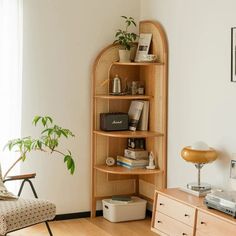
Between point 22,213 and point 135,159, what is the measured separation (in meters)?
1.50

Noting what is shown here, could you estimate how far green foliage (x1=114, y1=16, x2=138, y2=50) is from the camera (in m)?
5.17

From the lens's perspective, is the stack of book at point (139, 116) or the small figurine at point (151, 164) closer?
the small figurine at point (151, 164)

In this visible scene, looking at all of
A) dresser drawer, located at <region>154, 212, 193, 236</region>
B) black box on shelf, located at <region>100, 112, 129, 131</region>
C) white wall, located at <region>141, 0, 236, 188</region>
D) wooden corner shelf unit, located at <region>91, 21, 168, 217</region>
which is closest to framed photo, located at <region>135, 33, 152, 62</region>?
wooden corner shelf unit, located at <region>91, 21, 168, 217</region>

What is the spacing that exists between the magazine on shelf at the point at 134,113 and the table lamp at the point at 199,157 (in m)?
0.97

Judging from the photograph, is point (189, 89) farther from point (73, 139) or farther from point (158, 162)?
point (73, 139)

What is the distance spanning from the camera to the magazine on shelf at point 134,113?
524 cm

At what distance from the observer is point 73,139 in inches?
204

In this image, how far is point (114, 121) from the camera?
5199mm

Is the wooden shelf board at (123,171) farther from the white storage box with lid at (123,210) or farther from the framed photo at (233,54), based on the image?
the framed photo at (233,54)

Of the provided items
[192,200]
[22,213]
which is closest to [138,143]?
[192,200]

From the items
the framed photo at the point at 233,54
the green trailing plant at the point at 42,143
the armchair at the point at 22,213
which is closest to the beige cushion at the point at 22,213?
the armchair at the point at 22,213

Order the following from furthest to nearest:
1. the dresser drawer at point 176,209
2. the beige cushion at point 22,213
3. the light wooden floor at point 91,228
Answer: the light wooden floor at point 91,228, the dresser drawer at point 176,209, the beige cushion at point 22,213

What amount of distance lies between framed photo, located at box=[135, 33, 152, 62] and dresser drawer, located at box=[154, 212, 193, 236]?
4.93 ft

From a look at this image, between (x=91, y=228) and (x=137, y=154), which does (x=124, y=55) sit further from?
(x=91, y=228)
